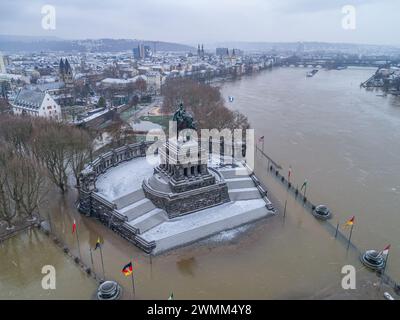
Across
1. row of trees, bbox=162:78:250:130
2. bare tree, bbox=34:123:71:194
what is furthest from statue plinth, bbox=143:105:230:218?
row of trees, bbox=162:78:250:130

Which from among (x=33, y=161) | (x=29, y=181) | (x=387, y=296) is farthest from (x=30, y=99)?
(x=387, y=296)

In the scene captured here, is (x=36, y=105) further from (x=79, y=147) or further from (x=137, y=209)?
(x=137, y=209)

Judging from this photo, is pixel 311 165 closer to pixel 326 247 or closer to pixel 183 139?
pixel 326 247

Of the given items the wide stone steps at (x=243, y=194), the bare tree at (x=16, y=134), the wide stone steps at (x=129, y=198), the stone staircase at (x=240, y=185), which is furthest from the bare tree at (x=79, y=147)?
the wide stone steps at (x=243, y=194)

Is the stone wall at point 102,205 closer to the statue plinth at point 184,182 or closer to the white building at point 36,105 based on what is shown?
the statue plinth at point 184,182
